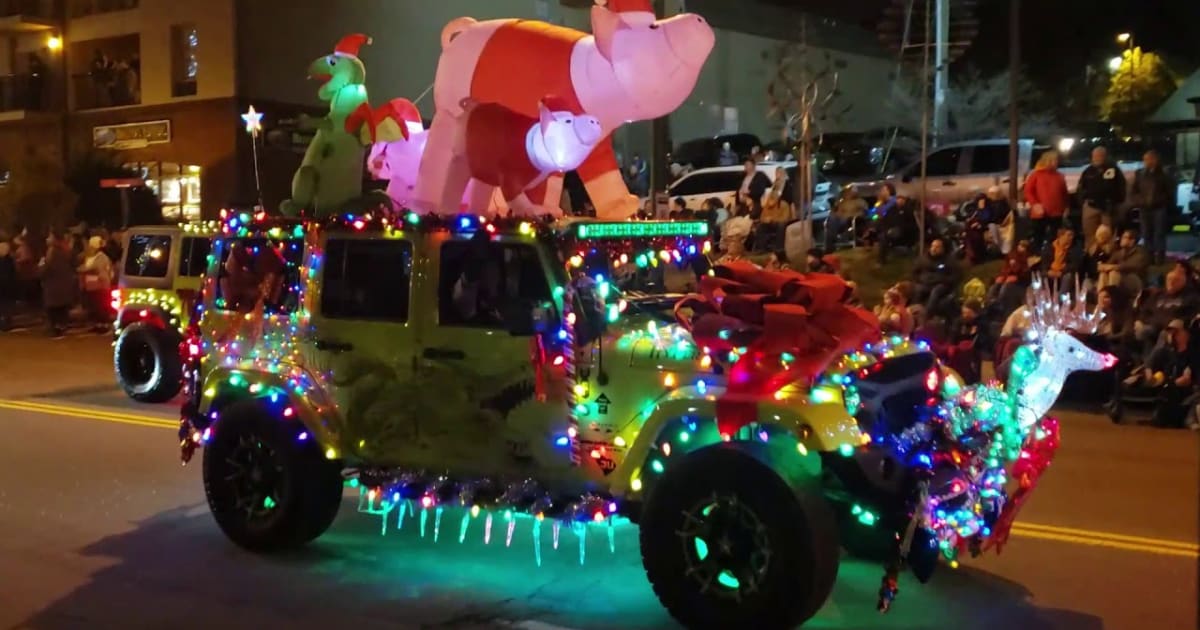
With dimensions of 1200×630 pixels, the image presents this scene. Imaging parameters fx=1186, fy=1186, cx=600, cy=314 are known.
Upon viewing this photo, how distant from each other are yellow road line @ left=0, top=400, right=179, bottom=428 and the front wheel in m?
7.90

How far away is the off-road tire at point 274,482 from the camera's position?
7.29 metres

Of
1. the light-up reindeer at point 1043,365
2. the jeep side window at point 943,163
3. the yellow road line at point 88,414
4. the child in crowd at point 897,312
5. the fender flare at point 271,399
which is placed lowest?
the yellow road line at point 88,414

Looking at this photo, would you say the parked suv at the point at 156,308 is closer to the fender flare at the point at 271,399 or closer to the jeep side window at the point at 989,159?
the fender flare at the point at 271,399

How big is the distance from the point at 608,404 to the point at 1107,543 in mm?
3673

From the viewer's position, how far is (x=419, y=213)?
283 inches

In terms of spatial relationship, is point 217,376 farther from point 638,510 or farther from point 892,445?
point 892,445

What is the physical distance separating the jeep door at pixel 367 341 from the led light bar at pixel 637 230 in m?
1.07

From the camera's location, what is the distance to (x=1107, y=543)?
25.0ft

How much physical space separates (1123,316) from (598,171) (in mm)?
8116

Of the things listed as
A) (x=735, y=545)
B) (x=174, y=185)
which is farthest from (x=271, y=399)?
(x=174, y=185)

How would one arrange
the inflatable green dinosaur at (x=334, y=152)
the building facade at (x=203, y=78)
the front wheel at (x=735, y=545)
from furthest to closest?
the building facade at (x=203, y=78) < the inflatable green dinosaur at (x=334, y=152) < the front wheel at (x=735, y=545)

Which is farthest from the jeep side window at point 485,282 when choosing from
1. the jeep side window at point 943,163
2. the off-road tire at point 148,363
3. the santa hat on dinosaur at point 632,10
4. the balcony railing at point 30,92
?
the balcony railing at point 30,92

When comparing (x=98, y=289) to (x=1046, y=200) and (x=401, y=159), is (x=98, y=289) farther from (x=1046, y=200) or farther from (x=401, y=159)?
(x=1046, y=200)

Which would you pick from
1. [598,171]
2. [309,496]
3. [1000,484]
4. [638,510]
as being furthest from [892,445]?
[309,496]
